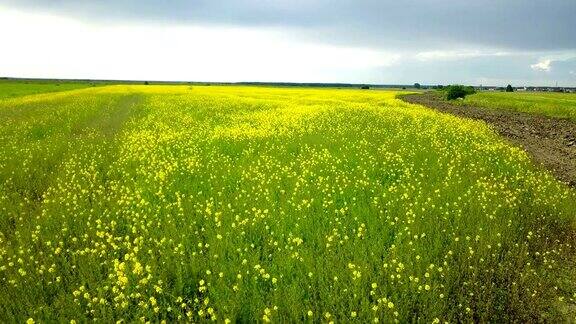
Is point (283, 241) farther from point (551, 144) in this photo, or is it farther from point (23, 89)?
point (23, 89)

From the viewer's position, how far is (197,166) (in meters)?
11.3

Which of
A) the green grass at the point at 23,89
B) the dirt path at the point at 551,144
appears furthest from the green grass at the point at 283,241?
the green grass at the point at 23,89

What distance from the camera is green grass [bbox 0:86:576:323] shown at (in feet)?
15.9

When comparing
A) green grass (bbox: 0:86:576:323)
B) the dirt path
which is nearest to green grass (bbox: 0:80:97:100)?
green grass (bbox: 0:86:576:323)

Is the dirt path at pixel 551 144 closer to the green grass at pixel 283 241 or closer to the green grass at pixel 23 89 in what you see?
the green grass at pixel 283 241

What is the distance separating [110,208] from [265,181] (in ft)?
11.2

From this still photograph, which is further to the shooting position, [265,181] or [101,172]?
[101,172]

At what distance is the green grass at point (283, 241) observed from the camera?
4848mm

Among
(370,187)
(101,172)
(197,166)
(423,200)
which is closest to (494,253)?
(423,200)

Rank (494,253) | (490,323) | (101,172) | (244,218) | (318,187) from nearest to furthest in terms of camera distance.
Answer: (490,323) → (494,253) → (244,218) → (318,187) → (101,172)

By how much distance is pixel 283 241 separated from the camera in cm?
648

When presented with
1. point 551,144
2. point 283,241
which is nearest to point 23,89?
point 551,144

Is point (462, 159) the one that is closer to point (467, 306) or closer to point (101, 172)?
point (467, 306)

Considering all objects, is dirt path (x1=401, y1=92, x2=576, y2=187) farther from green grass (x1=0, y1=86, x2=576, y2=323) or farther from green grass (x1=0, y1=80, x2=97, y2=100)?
green grass (x1=0, y1=80, x2=97, y2=100)
